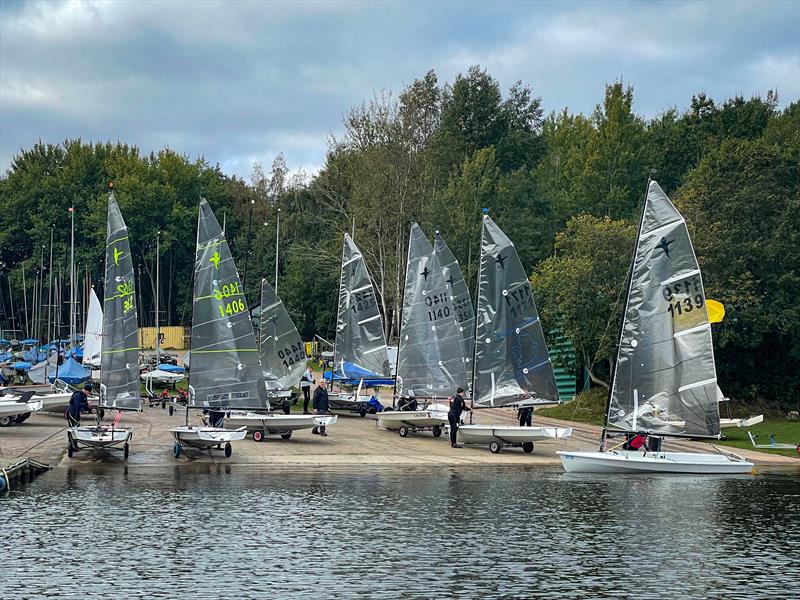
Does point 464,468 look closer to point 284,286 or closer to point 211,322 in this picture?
point 211,322

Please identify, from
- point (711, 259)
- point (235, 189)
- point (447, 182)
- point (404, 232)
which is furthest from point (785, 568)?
point (235, 189)

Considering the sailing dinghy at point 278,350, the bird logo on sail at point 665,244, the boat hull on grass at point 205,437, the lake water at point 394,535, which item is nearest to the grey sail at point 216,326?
the boat hull on grass at point 205,437

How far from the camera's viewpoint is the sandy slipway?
38.7 m

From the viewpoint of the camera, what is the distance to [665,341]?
3603cm

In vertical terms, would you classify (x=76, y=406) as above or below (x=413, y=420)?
above

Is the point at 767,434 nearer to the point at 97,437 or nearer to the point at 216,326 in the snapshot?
the point at 216,326

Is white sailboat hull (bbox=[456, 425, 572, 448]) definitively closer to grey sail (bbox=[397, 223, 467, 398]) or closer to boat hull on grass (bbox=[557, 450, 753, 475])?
boat hull on grass (bbox=[557, 450, 753, 475])

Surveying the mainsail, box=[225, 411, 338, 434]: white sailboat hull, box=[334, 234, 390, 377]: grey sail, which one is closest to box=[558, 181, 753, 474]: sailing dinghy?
box=[225, 411, 338, 434]: white sailboat hull

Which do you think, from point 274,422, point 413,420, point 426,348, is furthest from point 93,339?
point 413,420

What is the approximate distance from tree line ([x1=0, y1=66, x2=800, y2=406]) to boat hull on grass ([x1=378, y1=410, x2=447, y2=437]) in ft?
27.7

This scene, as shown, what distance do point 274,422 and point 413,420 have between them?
6.33 metres

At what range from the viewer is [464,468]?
38.5 meters

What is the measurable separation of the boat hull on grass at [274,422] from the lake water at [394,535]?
239 inches

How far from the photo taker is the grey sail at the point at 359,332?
5194cm
